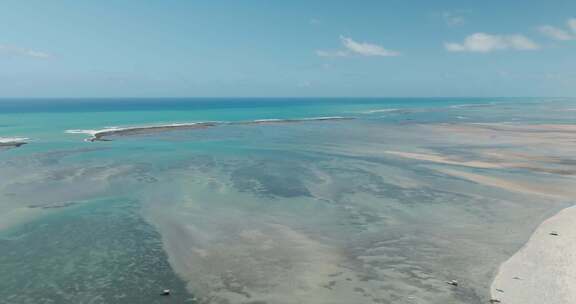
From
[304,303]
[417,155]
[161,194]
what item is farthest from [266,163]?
[304,303]

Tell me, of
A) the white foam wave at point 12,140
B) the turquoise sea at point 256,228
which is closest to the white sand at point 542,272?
→ the turquoise sea at point 256,228

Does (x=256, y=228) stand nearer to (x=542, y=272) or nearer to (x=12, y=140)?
(x=542, y=272)

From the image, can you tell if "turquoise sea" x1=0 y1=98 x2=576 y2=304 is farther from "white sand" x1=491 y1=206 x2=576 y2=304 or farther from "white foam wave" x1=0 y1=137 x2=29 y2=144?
"white foam wave" x1=0 y1=137 x2=29 y2=144

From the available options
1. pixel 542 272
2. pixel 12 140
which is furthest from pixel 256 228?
pixel 12 140

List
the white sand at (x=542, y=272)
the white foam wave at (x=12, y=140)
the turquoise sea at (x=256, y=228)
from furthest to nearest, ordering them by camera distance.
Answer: the white foam wave at (x=12, y=140) → the turquoise sea at (x=256, y=228) → the white sand at (x=542, y=272)

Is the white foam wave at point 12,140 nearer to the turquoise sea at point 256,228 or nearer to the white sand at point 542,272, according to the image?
the turquoise sea at point 256,228

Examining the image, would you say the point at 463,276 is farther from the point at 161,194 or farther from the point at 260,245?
the point at 161,194

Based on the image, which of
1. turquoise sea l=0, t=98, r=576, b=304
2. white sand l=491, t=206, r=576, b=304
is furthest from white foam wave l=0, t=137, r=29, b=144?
white sand l=491, t=206, r=576, b=304

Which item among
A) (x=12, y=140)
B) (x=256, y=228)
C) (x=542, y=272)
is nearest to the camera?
(x=542, y=272)
